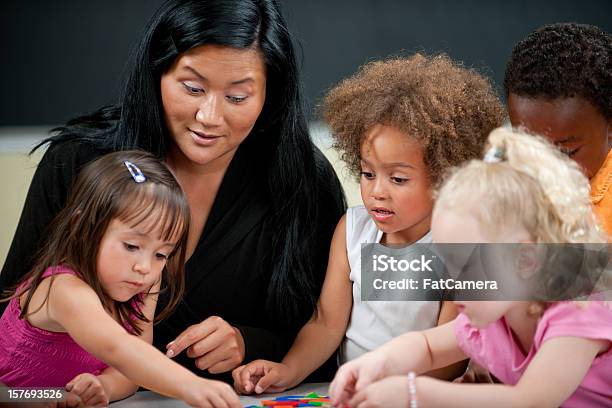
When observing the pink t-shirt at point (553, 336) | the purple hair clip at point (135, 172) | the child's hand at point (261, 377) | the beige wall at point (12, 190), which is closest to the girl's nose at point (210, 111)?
the purple hair clip at point (135, 172)

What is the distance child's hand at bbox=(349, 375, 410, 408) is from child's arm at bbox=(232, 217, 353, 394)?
353mm

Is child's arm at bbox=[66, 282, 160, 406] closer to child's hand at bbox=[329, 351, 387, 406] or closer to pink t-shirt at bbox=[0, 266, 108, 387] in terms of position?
pink t-shirt at bbox=[0, 266, 108, 387]

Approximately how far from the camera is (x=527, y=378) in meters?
1.03

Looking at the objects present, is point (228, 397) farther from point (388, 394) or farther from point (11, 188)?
point (11, 188)

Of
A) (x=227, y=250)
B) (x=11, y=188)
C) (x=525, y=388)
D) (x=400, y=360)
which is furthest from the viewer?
(x=11, y=188)

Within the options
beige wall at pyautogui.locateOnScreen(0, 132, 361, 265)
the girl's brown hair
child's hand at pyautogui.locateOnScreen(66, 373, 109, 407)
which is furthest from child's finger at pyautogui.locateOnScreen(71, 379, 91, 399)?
beige wall at pyautogui.locateOnScreen(0, 132, 361, 265)

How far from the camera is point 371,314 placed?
4.64ft

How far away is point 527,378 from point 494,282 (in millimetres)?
122

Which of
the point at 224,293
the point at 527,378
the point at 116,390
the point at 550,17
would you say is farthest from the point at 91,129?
the point at 550,17

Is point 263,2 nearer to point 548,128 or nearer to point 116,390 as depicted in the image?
point 548,128

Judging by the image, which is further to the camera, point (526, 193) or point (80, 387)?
point (80, 387)

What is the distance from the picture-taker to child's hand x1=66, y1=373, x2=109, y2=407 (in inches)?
48.3

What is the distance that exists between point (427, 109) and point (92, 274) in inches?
21.5

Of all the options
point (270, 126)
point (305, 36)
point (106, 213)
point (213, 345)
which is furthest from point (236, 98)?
point (305, 36)
